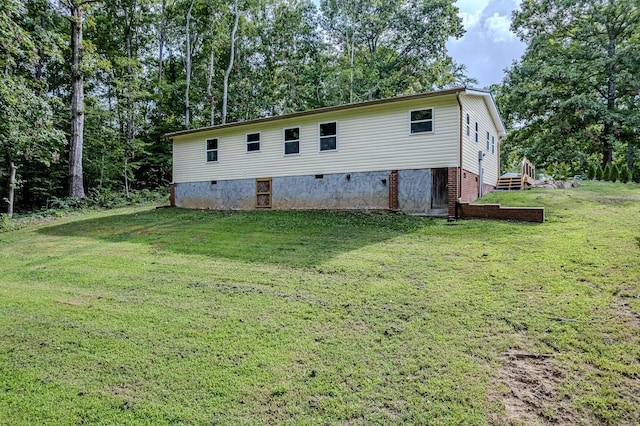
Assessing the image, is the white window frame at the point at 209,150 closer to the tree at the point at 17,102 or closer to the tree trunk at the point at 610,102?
the tree at the point at 17,102

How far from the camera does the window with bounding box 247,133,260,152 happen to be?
47.6ft

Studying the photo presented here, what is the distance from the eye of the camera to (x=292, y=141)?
13.7 metres

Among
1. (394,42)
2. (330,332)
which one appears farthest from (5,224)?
(394,42)

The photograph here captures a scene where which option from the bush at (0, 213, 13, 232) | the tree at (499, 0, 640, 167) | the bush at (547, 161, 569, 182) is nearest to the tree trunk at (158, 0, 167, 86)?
the bush at (0, 213, 13, 232)

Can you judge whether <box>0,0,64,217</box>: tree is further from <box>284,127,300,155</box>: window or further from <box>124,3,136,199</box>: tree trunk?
<box>284,127,300,155</box>: window

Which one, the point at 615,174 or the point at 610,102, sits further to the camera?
the point at 610,102

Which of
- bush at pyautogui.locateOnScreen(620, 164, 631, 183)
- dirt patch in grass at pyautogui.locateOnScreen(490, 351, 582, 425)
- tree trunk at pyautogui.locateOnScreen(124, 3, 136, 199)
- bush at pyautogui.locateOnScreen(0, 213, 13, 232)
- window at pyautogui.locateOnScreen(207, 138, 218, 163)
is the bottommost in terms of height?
dirt patch in grass at pyautogui.locateOnScreen(490, 351, 582, 425)

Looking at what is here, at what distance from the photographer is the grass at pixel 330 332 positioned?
292cm

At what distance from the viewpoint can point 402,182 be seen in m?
11.6

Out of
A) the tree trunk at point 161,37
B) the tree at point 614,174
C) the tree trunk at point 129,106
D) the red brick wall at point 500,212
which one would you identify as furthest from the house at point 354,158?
the tree trunk at point 161,37

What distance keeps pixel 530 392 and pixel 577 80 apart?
2502 centimetres

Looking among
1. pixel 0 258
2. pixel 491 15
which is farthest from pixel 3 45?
pixel 491 15

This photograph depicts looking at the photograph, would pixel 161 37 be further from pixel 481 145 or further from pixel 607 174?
pixel 607 174

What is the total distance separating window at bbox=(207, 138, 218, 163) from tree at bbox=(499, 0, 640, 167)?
18655mm
